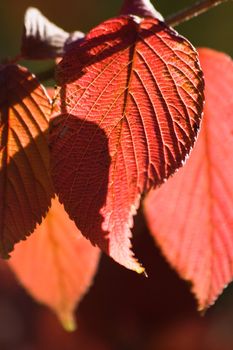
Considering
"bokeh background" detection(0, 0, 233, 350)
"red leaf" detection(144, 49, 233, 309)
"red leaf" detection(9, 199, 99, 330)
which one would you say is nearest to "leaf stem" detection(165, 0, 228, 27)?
"red leaf" detection(144, 49, 233, 309)

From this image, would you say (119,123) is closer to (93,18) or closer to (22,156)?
(22,156)

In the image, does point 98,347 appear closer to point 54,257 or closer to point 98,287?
point 98,287

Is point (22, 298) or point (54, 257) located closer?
point (54, 257)

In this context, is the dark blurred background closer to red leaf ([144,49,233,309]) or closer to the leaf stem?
red leaf ([144,49,233,309])

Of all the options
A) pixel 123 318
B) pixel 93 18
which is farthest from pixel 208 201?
pixel 93 18

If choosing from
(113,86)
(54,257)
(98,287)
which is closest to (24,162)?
(113,86)

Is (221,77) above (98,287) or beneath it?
above
